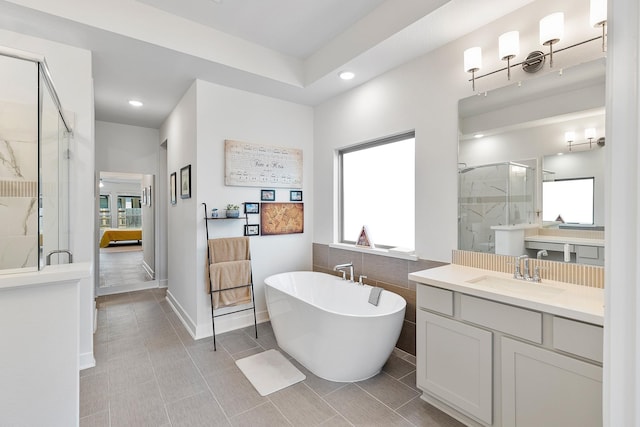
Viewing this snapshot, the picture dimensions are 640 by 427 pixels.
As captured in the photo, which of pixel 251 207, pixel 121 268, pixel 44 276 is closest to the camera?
pixel 44 276

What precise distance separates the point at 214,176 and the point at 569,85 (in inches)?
118

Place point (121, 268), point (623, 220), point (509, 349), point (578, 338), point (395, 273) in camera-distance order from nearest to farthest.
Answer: point (623, 220) → point (578, 338) → point (509, 349) → point (395, 273) → point (121, 268)

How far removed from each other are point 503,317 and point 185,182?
3.28 metres

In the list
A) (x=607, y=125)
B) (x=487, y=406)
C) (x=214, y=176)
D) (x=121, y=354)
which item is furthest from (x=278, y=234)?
(x=607, y=125)

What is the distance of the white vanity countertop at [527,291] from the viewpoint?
1.40 metres

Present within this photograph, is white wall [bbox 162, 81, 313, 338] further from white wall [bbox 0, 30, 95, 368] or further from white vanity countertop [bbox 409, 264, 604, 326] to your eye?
white vanity countertop [bbox 409, 264, 604, 326]

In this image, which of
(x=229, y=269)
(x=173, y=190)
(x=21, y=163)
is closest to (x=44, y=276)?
(x=21, y=163)

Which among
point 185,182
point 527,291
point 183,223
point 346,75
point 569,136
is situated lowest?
point 527,291

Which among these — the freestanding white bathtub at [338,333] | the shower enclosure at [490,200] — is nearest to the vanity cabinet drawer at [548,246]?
the shower enclosure at [490,200]

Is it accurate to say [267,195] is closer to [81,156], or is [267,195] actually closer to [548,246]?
[81,156]

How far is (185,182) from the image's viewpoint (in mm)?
3486

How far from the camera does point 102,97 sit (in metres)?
3.57

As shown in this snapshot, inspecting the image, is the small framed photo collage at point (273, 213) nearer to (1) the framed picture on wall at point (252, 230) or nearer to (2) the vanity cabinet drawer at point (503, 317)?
(1) the framed picture on wall at point (252, 230)

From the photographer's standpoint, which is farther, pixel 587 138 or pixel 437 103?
pixel 437 103
